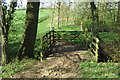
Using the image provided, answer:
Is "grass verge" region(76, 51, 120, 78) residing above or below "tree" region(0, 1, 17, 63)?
below

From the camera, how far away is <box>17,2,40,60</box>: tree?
11.4m

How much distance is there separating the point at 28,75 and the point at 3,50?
4236mm

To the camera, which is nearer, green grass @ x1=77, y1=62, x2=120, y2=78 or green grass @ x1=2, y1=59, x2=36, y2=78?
Answer: green grass @ x1=77, y1=62, x2=120, y2=78

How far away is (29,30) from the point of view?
455 inches

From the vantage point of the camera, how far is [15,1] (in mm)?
11680

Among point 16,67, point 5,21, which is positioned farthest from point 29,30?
point 16,67

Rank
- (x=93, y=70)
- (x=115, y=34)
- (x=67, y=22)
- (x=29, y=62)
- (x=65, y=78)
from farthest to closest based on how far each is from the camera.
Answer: (x=67, y=22) < (x=29, y=62) < (x=115, y=34) < (x=93, y=70) < (x=65, y=78)

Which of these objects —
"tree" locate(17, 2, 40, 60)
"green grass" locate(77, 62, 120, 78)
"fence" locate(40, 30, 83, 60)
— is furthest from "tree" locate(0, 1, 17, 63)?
"green grass" locate(77, 62, 120, 78)

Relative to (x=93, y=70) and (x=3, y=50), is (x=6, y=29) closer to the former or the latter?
(x=3, y=50)

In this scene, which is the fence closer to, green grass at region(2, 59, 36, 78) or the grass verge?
green grass at region(2, 59, 36, 78)

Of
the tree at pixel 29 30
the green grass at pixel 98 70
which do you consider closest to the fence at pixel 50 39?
the tree at pixel 29 30

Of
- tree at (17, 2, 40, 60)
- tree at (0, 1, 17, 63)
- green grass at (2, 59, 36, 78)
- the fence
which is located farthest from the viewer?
the fence

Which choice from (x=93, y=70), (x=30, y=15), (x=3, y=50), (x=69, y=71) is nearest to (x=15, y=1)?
(x=30, y=15)

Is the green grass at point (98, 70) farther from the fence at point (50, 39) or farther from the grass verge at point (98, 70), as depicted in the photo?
the fence at point (50, 39)
